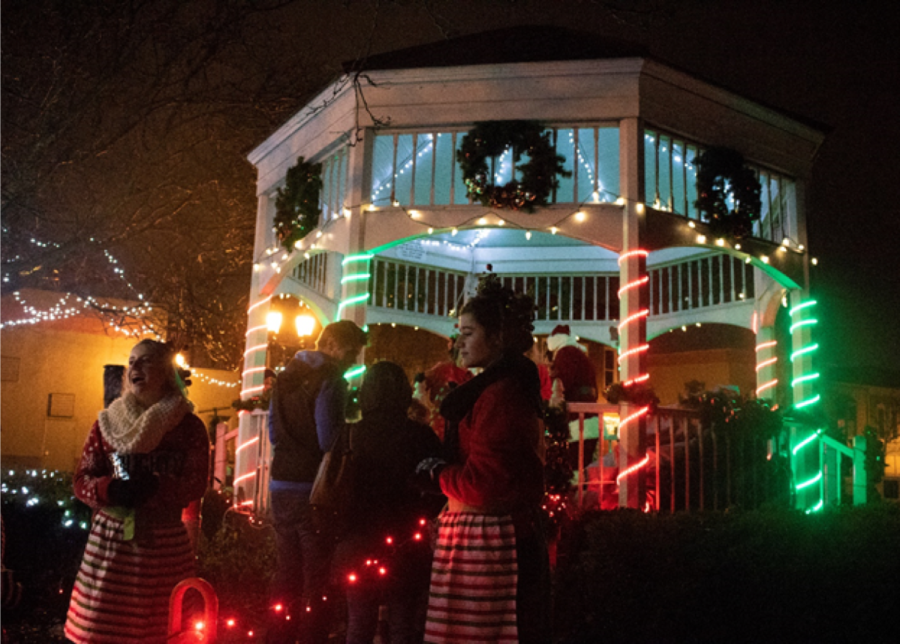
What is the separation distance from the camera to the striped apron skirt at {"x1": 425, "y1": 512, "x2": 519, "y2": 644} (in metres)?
2.87

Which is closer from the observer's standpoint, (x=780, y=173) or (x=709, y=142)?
(x=709, y=142)

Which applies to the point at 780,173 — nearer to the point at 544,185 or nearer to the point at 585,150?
the point at 585,150

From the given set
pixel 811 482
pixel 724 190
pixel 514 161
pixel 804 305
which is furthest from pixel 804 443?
pixel 514 161

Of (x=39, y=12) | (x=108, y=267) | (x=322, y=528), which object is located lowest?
(x=322, y=528)

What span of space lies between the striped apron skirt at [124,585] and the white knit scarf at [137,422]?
334mm

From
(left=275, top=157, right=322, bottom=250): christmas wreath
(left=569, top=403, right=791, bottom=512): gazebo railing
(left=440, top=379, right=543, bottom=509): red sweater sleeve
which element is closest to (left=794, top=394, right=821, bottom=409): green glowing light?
(left=569, top=403, right=791, bottom=512): gazebo railing

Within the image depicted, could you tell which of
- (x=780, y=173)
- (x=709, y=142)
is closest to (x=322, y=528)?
(x=709, y=142)

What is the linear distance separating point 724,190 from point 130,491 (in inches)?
280

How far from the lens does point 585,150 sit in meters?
10.7

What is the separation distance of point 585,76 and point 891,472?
2095 cm

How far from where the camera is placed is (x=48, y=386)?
22.0 meters

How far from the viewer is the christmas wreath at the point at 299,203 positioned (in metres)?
9.42

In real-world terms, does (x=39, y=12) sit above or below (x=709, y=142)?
above

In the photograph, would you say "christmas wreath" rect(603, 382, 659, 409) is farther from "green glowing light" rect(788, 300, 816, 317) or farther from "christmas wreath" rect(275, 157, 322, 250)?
"christmas wreath" rect(275, 157, 322, 250)
